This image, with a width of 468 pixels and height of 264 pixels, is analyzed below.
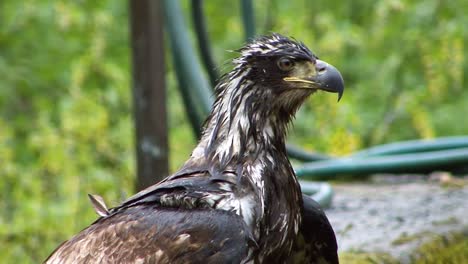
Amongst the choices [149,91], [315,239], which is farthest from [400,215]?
[149,91]

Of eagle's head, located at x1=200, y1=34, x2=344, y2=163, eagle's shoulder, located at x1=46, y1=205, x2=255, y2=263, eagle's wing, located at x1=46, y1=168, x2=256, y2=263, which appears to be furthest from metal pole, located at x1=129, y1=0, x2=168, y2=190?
eagle's shoulder, located at x1=46, y1=205, x2=255, y2=263

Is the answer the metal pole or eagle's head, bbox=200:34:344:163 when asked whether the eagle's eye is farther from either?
the metal pole

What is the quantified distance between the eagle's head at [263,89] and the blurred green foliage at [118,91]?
4063 mm

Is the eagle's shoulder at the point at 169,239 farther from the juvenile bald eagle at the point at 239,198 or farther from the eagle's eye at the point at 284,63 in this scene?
the eagle's eye at the point at 284,63

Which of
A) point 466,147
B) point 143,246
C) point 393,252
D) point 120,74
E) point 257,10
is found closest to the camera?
point 143,246

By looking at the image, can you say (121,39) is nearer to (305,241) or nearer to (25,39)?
(25,39)

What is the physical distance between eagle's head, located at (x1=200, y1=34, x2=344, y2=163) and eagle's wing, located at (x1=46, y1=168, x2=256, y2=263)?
258mm

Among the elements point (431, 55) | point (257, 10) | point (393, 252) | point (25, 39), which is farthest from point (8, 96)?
point (393, 252)

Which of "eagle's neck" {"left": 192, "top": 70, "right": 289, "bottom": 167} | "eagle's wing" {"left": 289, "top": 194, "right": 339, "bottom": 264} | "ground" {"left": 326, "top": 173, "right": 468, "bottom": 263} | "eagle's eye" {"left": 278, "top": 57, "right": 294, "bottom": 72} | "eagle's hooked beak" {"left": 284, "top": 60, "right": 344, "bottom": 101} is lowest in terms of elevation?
"ground" {"left": 326, "top": 173, "right": 468, "bottom": 263}

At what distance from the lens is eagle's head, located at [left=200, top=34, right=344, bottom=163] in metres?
4.23

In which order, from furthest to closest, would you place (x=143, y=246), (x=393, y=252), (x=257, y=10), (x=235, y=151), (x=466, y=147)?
(x=257, y=10), (x=466, y=147), (x=393, y=252), (x=235, y=151), (x=143, y=246)

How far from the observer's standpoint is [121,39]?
10.7 m

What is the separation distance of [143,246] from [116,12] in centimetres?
716

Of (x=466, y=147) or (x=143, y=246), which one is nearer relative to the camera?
(x=143, y=246)
